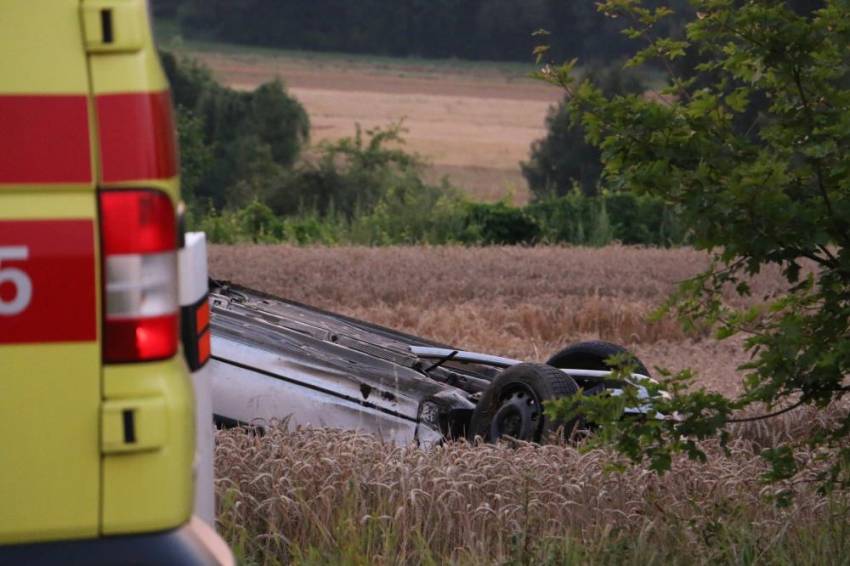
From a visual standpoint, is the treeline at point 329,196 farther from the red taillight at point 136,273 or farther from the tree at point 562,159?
the red taillight at point 136,273

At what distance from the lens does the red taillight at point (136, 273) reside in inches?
96.3

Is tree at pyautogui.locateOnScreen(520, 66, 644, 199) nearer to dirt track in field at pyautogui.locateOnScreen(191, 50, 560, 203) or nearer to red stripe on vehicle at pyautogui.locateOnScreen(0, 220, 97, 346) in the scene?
A: dirt track in field at pyautogui.locateOnScreen(191, 50, 560, 203)

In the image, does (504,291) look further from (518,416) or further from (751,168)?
(751,168)

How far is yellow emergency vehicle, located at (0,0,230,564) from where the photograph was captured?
8.00 ft

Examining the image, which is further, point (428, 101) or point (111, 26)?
point (428, 101)

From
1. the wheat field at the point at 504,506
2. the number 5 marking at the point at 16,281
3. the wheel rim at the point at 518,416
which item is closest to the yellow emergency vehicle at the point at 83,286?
the number 5 marking at the point at 16,281

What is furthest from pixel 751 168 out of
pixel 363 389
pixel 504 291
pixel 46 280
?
pixel 504 291

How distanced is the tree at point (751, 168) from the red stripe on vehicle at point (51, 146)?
8.49ft

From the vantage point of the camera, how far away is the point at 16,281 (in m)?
2.43

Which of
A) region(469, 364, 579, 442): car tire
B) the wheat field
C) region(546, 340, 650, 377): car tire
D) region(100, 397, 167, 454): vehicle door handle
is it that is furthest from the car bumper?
region(546, 340, 650, 377): car tire

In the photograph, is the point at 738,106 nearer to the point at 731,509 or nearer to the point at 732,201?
A: the point at 732,201

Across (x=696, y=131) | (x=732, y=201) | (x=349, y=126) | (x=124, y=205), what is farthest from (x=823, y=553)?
(x=349, y=126)

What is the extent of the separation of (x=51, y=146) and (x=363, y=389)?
4.46 m

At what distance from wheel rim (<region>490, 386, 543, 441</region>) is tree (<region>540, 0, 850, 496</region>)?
153cm
